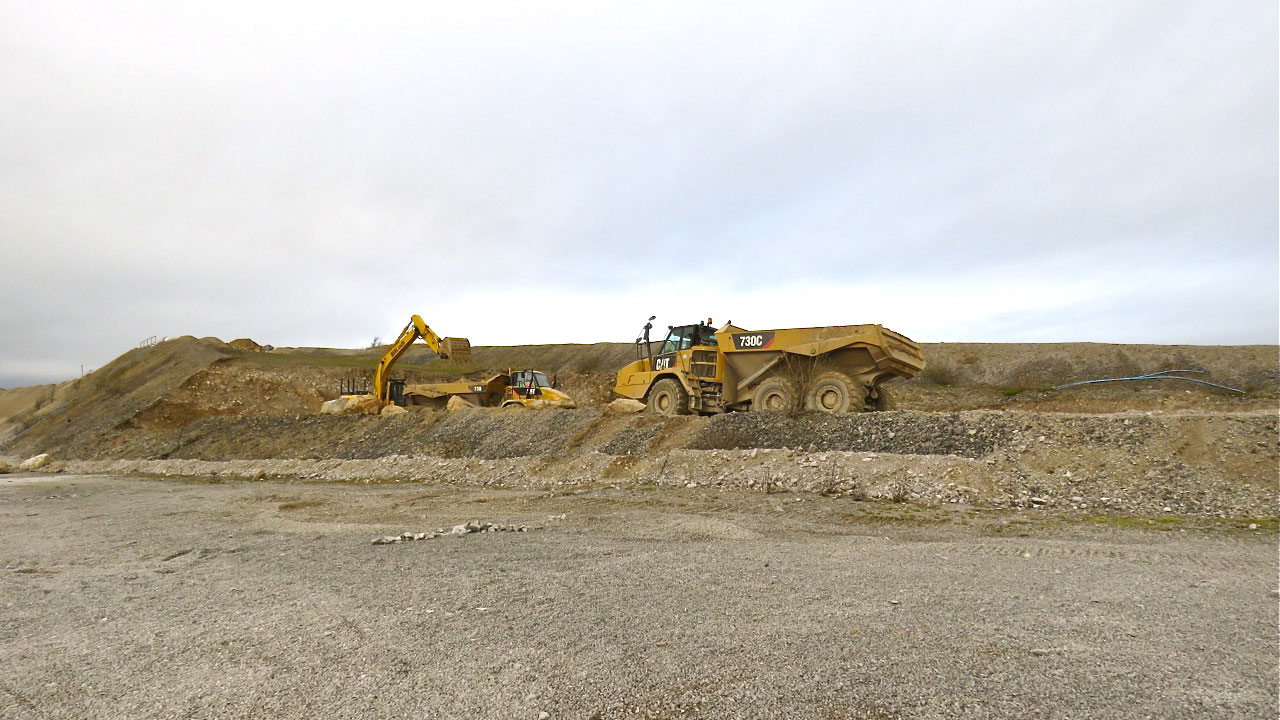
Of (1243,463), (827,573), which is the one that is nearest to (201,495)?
(827,573)

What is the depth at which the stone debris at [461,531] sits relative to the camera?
8.00 m

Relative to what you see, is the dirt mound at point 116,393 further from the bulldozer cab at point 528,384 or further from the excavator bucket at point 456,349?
the bulldozer cab at point 528,384

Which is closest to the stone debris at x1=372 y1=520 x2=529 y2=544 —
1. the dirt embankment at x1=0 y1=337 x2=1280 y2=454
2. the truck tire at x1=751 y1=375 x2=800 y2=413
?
the truck tire at x1=751 y1=375 x2=800 y2=413

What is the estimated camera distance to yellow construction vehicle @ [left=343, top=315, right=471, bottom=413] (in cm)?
2659

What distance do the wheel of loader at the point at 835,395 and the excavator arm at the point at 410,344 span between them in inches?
593

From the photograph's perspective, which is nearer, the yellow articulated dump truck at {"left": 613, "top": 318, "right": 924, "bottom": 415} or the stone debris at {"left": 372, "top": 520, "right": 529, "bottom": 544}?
the stone debris at {"left": 372, "top": 520, "right": 529, "bottom": 544}

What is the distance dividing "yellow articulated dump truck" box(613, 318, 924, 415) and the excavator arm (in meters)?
10.4

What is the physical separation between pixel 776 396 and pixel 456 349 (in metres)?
14.8

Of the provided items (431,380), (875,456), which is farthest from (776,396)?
(431,380)

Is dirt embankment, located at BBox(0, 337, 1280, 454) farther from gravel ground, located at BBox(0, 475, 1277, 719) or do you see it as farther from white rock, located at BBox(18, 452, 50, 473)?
gravel ground, located at BBox(0, 475, 1277, 719)

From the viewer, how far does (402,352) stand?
93.1 ft

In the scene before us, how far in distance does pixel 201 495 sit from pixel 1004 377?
132 feet

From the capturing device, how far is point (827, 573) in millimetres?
5922

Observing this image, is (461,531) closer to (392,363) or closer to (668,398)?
(668,398)
